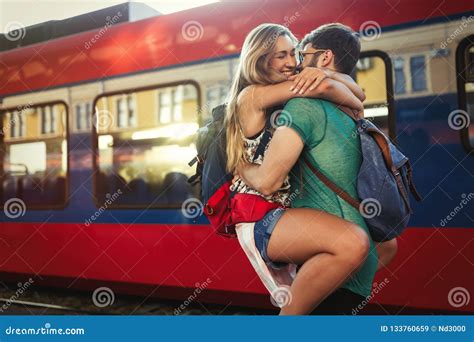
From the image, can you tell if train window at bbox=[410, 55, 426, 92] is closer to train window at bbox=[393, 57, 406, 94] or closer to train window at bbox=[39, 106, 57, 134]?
train window at bbox=[393, 57, 406, 94]

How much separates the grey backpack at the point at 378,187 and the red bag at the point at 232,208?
0.24m

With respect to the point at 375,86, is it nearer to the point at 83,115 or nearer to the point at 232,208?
the point at 232,208

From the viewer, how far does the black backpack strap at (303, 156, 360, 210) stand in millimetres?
1761

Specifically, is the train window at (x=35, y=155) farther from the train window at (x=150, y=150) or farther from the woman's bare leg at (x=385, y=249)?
the woman's bare leg at (x=385, y=249)

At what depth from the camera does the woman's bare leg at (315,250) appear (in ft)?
5.50

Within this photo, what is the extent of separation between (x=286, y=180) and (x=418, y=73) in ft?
5.33

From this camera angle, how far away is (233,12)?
359 centimetres

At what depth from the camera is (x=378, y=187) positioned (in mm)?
1722

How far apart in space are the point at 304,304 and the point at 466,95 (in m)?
1.86

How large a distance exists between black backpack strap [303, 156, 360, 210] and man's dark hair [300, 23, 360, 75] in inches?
18.6

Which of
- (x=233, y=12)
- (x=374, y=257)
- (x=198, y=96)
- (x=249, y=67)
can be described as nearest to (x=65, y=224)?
(x=198, y=96)

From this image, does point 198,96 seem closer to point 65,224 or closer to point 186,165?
point 186,165

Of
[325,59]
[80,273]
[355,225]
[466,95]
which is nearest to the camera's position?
[355,225]

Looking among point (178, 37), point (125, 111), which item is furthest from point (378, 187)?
point (125, 111)
